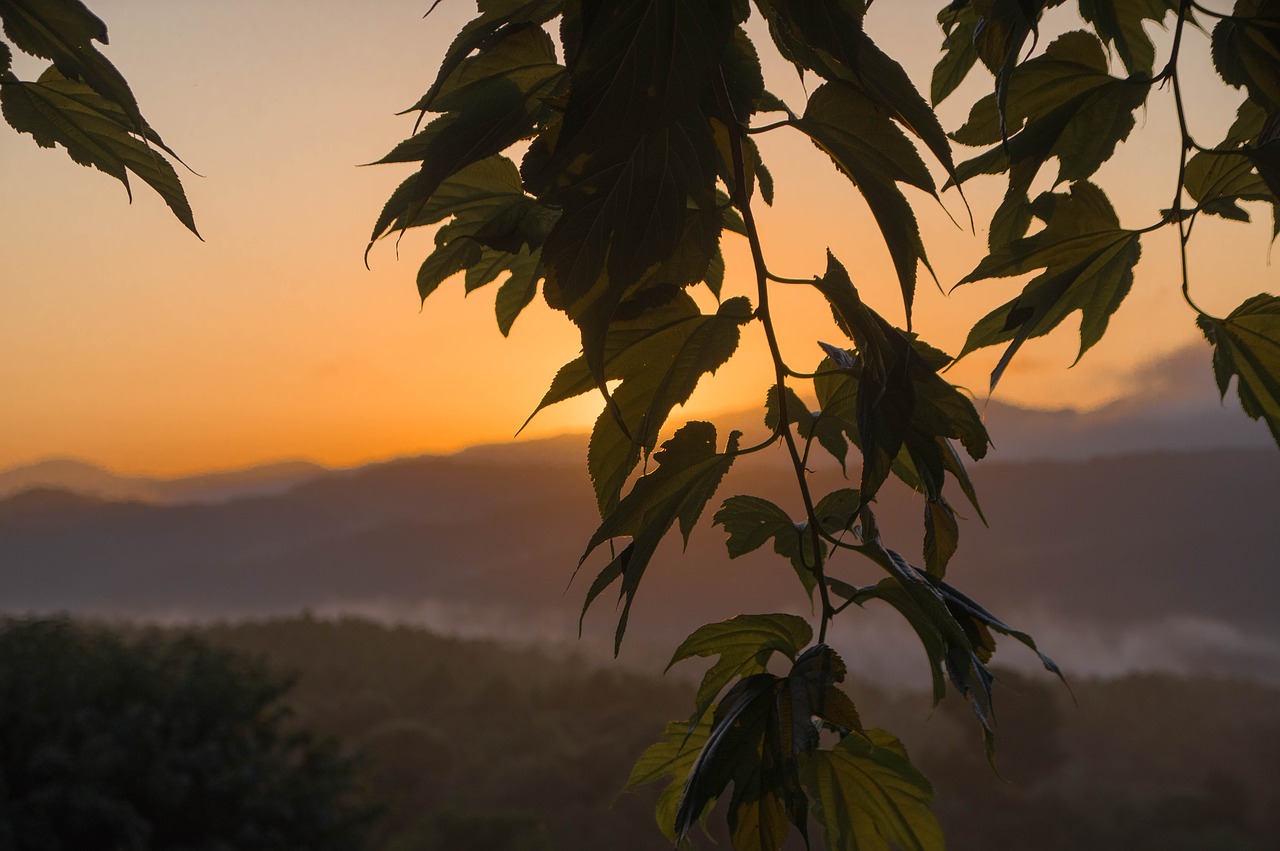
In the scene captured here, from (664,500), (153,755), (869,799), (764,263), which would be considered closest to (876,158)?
(764,263)

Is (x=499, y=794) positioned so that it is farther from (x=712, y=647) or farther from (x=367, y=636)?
(x=712, y=647)

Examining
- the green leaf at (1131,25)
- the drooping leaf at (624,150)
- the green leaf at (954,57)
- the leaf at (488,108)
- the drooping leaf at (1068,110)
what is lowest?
the drooping leaf at (624,150)

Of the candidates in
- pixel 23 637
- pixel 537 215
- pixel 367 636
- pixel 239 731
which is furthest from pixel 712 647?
pixel 367 636

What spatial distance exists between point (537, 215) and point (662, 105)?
0.20 metres

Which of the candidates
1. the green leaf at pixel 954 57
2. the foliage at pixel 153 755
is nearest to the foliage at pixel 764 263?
the green leaf at pixel 954 57

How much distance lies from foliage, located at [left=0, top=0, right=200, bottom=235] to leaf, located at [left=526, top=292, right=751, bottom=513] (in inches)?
9.0

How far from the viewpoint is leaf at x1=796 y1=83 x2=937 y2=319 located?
1.15ft

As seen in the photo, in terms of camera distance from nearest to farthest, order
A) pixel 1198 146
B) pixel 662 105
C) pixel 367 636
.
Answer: pixel 662 105 → pixel 1198 146 → pixel 367 636

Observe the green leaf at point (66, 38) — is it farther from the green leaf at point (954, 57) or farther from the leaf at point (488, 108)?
the green leaf at point (954, 57)

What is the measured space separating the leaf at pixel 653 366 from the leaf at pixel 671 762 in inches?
6.2

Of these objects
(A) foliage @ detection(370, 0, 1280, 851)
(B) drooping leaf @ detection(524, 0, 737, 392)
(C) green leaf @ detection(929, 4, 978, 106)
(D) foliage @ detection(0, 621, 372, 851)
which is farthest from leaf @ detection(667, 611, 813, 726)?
(D) foliage @ detection(0, 621, 372, 851)

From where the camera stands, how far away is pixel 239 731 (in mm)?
4977

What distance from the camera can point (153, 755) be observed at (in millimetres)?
4441

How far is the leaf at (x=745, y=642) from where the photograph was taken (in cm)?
46
